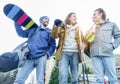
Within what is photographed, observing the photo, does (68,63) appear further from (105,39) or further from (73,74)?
(105,39)

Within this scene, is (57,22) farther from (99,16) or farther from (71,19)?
(99,16)

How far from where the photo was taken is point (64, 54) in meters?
6.87

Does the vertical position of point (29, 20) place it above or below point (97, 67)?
above

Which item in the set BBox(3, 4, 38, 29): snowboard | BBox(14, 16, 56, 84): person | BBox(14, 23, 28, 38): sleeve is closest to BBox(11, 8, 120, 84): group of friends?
BBox(14, 16, 56, 84): person

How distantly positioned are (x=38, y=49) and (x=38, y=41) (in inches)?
7.6

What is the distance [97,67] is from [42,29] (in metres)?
1.51

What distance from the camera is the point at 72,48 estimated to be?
271 inches

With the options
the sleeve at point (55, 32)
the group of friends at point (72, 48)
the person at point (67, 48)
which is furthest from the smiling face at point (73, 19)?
the sleeve at point (55, 32)

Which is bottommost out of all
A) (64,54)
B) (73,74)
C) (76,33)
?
(73,74)

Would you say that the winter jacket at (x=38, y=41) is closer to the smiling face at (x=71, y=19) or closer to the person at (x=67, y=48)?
the person at (x=67, y=48)

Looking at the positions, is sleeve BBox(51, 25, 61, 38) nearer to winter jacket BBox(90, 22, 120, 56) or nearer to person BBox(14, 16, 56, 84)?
person BBox(14, 16, 56, 84)

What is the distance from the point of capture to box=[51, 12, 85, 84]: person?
6.80 metres

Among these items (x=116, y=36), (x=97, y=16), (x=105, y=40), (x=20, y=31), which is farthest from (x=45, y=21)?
(x=116, y=36)

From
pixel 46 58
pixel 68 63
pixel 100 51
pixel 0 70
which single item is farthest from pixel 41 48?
pixel 0 70
